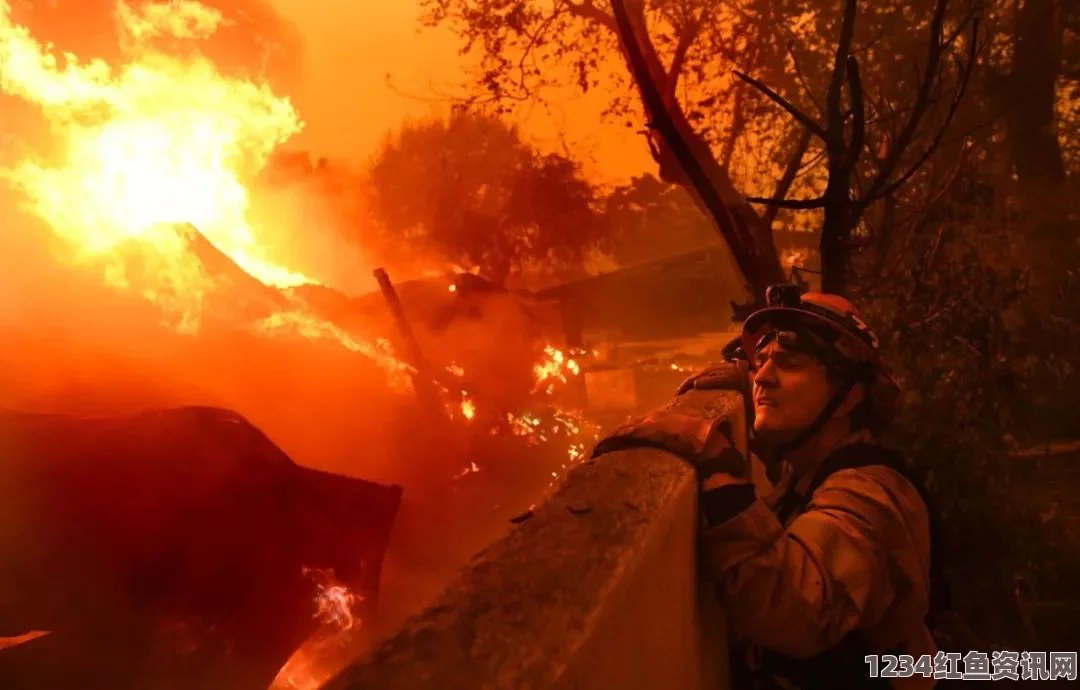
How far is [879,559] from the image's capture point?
78.7 inches

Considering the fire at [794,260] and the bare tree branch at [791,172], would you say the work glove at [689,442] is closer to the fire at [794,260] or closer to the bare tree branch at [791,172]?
the fire at [794,260]

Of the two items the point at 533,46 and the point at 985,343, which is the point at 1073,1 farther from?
the point at 985,343

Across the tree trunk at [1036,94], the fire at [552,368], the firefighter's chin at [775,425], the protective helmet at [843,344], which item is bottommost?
the fire at [552,368]

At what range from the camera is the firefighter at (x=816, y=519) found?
1896 millimetres

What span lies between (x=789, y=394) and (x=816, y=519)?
0.73 meters

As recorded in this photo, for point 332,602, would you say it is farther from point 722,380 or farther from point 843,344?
point 843,344

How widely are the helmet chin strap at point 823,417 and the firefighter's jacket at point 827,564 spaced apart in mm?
347

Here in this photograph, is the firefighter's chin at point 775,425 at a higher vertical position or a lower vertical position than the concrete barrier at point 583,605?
higher

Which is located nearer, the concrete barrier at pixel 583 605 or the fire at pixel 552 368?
the concrete barrier at pixel 583 605

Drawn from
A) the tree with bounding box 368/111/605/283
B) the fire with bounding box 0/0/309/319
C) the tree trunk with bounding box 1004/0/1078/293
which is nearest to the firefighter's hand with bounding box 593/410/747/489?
the fire with bounding box 0/0/309/319

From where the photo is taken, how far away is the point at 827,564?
1.94m

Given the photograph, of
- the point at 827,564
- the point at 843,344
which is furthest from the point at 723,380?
the point at 827,564

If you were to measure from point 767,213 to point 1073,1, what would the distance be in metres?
10.3

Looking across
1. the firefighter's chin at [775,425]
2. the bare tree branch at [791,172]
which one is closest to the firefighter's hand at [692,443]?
the firefighter's chin at [775,425]
